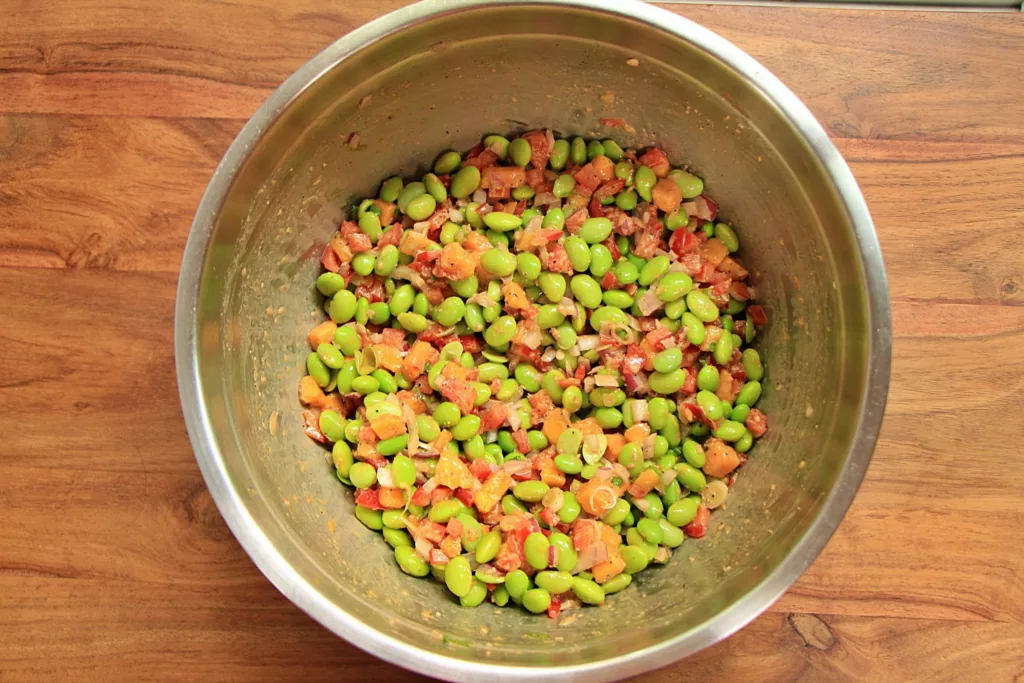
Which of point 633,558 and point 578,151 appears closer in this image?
point 633,558

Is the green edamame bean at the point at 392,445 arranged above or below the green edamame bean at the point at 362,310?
below

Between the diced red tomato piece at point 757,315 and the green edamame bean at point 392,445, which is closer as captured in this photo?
the green edamame bean at point 392,445

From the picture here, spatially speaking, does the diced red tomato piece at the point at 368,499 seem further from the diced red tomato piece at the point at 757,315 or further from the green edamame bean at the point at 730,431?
the diced red tomato piece at the point at 757,315

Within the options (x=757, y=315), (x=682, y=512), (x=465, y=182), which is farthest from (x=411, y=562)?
(x=757, y=315)

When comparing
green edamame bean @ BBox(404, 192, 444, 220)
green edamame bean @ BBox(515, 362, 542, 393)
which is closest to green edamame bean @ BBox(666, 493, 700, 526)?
green edamame bean @ BBox(515, 362, 542, 393)

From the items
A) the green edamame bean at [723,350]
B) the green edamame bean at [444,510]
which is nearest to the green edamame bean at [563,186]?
the green edamame bean at [723,350]

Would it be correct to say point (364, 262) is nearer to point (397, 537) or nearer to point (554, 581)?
point (397, 537)
